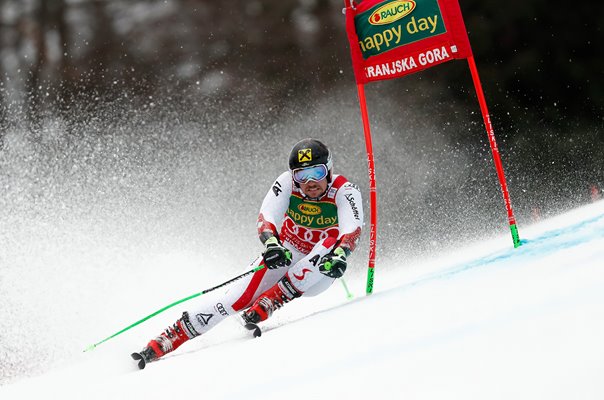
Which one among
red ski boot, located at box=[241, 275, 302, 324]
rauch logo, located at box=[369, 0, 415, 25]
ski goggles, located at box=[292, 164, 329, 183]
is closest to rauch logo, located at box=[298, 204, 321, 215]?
ski goggles, located at box=[292, 164, 329, 183]

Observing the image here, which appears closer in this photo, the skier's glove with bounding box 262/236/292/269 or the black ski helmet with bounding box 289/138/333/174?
the skier's glove with bounding box 262/236/292/269

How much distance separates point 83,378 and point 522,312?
2316 millimetres

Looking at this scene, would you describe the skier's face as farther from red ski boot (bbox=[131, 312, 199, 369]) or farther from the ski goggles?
red ski boot (bbox=[131, 312, 199, 369])

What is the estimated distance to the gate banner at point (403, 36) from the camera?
14.5 feet

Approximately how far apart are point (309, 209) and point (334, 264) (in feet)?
2.10

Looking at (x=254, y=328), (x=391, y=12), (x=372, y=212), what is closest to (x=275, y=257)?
(x=254, y=328)

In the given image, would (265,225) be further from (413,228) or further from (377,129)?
(377,129)

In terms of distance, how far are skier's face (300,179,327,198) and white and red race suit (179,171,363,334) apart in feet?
0.23

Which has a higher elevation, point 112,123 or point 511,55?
point 112,123

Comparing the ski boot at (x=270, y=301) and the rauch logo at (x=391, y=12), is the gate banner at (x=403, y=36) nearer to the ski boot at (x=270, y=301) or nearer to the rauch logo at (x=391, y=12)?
the rauch logo at (x=391, y=12)

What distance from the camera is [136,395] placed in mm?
2893

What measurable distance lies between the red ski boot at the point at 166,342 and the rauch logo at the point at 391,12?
2152 mm

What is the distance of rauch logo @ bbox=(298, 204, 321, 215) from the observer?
15.2ft

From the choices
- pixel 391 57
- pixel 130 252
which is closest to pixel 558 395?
pixel 391 57
